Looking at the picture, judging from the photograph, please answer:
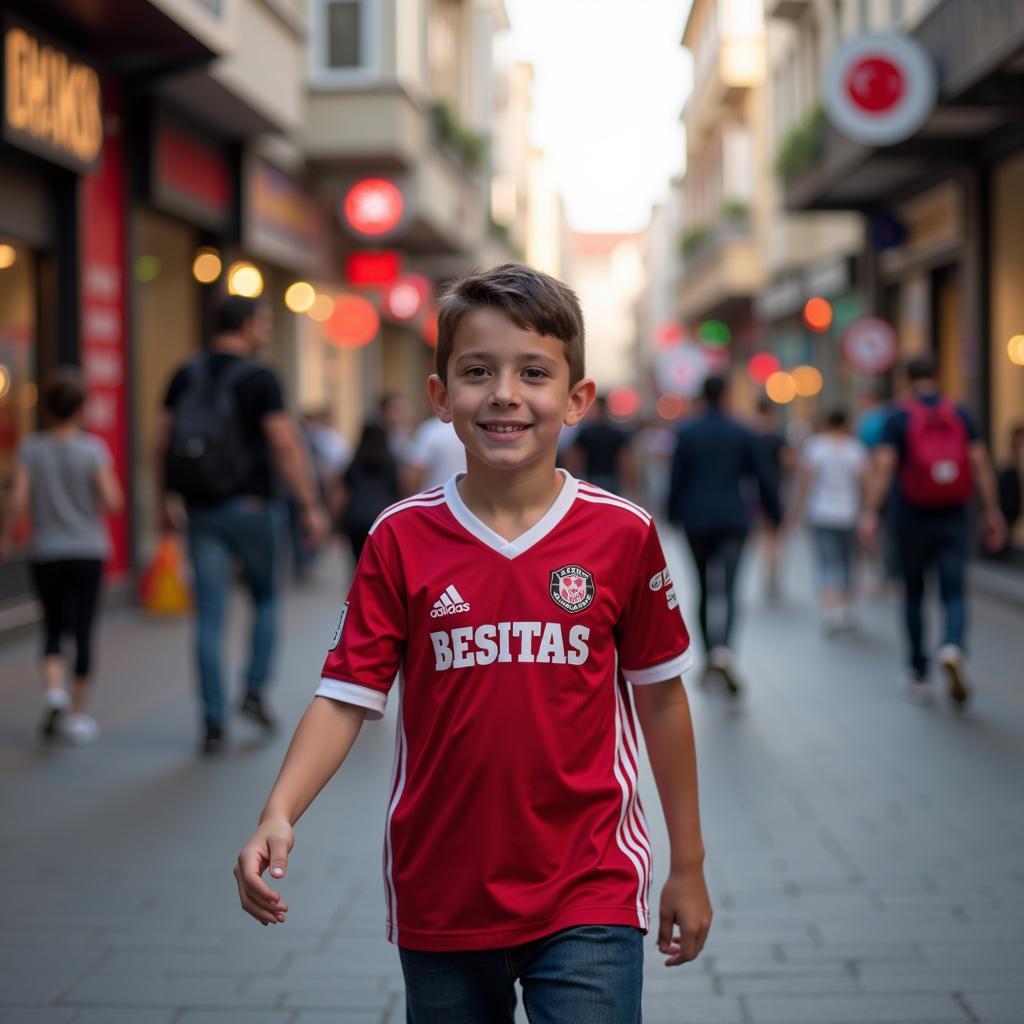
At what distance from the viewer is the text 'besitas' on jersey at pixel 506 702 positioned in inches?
97.7

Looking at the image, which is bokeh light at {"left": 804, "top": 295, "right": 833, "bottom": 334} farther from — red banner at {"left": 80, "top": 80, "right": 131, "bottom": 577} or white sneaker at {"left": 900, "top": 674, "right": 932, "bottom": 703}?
white sneaker at {"left": 900, "top": 674, "right": 932, "bottom": 703}

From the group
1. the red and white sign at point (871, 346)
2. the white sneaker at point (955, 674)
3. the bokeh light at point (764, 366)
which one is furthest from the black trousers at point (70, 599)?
the bokeh light at point (764, 366)

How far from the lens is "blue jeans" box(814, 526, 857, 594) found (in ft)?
41.8

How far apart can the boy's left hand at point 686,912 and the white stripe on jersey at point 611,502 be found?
562mm

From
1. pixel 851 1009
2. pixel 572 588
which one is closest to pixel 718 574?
pixel 851 1009

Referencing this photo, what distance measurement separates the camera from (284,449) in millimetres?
7883

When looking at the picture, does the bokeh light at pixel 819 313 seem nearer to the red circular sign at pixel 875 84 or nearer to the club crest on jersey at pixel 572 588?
the red circular sign at pixel 875 84

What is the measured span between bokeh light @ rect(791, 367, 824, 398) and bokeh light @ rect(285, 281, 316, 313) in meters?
12.0

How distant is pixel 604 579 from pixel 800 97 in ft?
93.0

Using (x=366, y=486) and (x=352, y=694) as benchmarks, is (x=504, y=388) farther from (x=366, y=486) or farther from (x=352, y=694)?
(x=366, y=486)

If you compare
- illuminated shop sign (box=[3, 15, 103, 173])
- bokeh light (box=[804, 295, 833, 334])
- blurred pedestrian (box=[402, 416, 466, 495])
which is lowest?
blurred pedestrian (box=[402, 416, 466, 495])

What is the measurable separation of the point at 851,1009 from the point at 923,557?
549cm

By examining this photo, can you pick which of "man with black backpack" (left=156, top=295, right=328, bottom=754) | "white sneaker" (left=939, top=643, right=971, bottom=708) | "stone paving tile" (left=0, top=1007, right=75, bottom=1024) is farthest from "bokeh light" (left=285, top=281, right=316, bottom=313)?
"stone paving tile" (left=0, top=1007, right=75, bottom=1024)

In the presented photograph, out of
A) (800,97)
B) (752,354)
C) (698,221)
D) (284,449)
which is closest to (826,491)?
(284,449)
